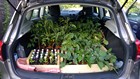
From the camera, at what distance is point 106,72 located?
126 inches

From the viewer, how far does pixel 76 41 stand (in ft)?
11.7

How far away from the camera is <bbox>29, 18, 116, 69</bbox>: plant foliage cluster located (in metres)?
3.31

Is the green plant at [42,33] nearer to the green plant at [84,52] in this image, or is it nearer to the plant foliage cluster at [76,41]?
the plant foliage cluster at [76,41]

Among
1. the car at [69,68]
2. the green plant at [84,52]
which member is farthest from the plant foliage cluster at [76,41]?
the car at [69,68]

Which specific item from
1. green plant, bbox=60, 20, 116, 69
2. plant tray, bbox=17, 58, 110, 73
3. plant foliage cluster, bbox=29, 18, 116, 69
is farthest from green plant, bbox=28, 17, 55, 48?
plant tray, bbox=17, 58, 110, 73

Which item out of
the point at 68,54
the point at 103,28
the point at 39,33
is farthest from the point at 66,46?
the point at 103,28

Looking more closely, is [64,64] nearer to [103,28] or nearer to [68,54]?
[68,54]

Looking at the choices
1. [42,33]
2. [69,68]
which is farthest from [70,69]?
[42,33]

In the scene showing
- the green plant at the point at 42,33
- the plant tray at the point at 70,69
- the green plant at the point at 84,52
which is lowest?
the green plant at the point at 42,33

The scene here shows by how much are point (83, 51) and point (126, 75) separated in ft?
1.89

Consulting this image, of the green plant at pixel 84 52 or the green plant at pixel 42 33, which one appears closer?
the green plant at pixel 84 52

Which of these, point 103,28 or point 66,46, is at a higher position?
point 66,46

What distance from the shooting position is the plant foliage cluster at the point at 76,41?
331cm

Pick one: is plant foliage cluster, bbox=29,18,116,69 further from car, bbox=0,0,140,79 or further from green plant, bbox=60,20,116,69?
car, bbox=0,0,140,79
